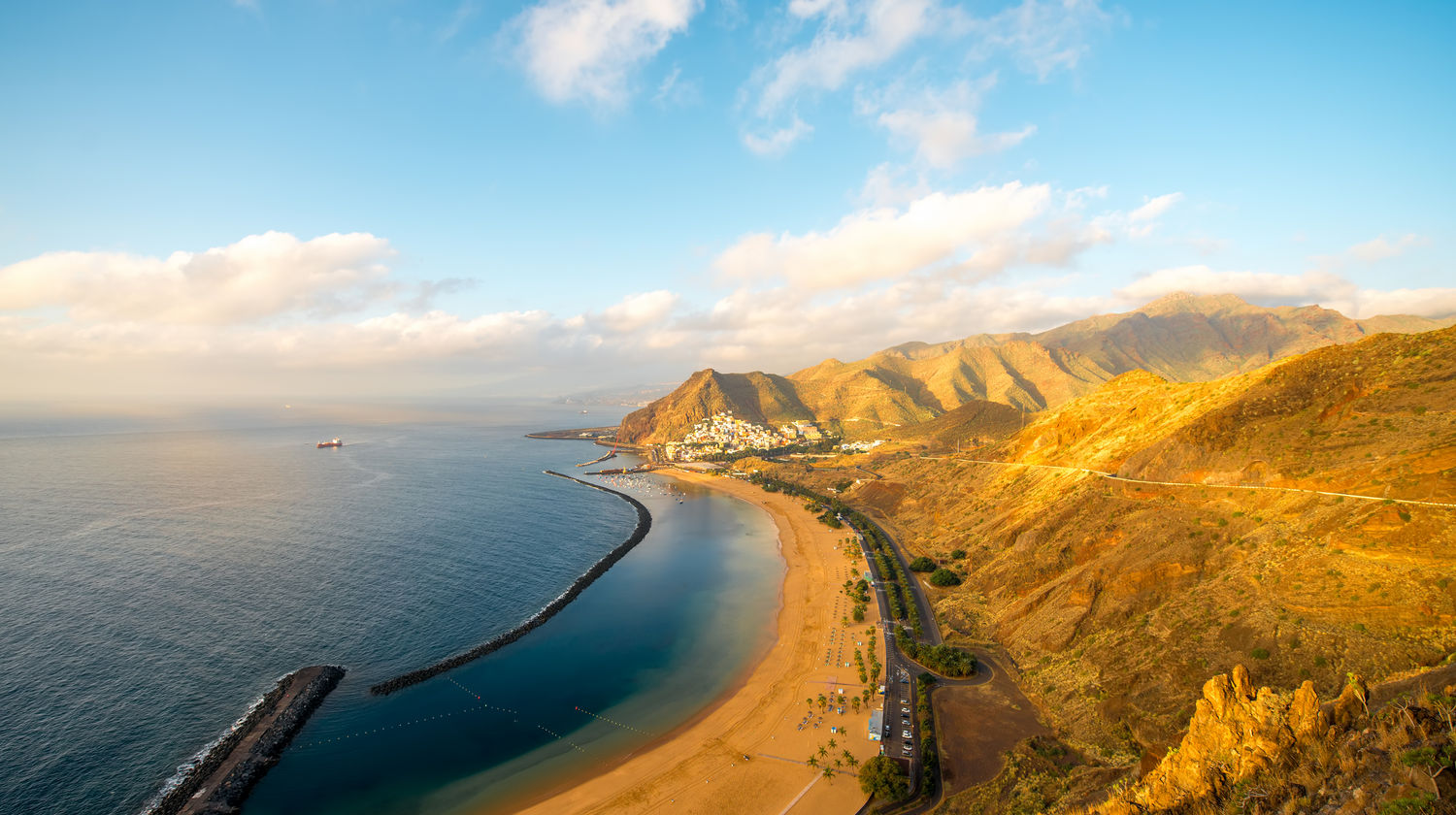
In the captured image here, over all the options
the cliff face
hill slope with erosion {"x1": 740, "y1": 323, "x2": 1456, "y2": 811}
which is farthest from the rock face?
hill slope with erosion {"x1": 740, "y1": 323, "x2": 1456, "y2": 811}

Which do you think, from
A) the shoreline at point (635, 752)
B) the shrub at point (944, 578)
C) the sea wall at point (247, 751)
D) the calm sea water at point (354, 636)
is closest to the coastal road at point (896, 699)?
the shrub at point (944, 578)

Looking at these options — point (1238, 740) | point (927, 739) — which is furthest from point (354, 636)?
point (1238, 740)

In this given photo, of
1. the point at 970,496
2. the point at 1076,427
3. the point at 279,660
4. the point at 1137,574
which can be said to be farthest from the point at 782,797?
the point at 1076,427

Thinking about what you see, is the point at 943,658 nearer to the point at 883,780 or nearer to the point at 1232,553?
the point at 883,780

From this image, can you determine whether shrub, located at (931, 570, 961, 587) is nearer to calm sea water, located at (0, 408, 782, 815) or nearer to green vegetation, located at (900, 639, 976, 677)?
green vegetation, located at (900, 639, 976, 677)

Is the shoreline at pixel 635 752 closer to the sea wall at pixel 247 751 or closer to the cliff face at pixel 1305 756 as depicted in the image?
the sea wall at pixel 247 751

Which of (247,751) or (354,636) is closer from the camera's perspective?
(247,751)
